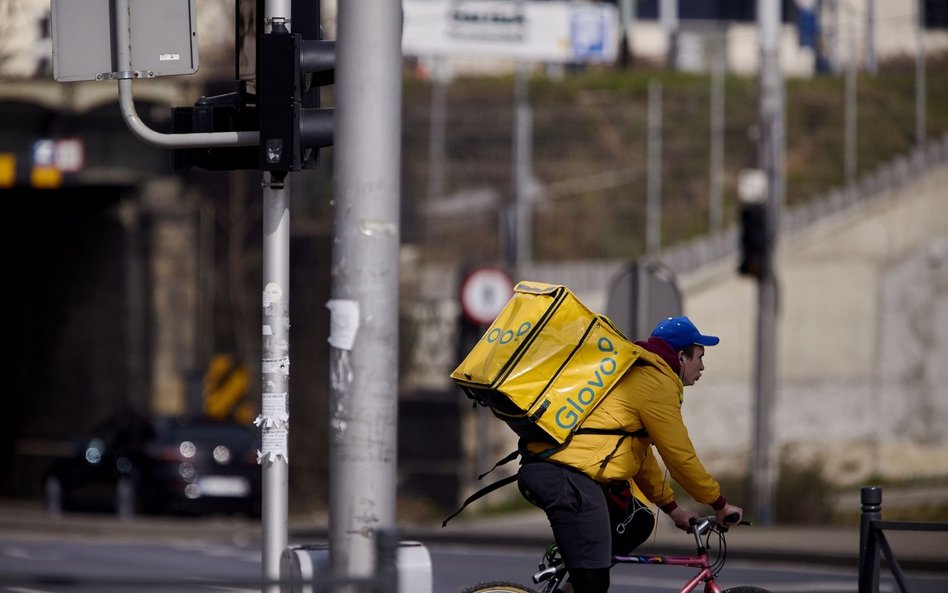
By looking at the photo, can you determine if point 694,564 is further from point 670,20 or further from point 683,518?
point 670,20

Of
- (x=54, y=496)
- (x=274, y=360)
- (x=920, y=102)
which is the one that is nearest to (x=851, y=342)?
(x=920, y=102)

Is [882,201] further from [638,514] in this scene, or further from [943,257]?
[638,514]

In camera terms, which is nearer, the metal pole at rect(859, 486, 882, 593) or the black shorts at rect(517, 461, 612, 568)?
the black shorts at rect(517, 461, 612, 568)

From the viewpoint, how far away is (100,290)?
93.9 ft

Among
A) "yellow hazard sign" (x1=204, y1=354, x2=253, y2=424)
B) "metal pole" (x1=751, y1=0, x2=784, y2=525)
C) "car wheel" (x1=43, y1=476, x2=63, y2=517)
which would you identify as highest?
"metal pole" (x1=751, y1=0, x2=784, y2=525)

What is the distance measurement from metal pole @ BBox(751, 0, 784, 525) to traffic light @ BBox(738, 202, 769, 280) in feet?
0.41

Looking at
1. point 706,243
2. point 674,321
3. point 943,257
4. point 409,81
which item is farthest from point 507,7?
point 674,321

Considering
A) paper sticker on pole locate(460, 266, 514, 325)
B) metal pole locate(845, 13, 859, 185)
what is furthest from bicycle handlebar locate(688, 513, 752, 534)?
metal pole locate(845, 13, 859, 185)

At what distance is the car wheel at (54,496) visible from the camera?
23781 millimetres

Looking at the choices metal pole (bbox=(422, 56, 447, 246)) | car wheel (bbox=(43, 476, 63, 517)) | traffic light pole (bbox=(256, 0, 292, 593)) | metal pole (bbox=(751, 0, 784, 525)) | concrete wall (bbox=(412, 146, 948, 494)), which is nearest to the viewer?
traffic light pole (bbox=(256, 0, 292, 593))

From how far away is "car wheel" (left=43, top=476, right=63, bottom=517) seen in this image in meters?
23.8

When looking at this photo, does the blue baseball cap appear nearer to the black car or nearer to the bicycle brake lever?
the bicycle brake lever

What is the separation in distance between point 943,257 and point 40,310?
46.8 feet

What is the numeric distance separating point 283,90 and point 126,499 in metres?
16.2
